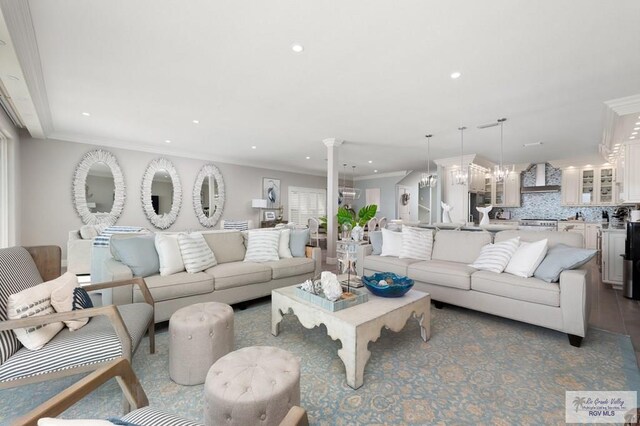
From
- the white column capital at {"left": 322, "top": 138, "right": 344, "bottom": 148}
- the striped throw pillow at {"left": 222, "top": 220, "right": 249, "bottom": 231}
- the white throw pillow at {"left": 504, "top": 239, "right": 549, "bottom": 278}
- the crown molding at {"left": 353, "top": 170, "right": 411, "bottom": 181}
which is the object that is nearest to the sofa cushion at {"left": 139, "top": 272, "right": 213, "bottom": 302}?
the white throw pillow at {"left": 504, "top": 239, "right": 549, "bottom": 278}

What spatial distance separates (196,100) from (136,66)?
0.86 m

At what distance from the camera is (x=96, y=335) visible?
1.60m

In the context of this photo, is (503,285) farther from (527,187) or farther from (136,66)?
(527,187)

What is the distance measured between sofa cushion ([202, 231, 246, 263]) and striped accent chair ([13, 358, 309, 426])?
228cm

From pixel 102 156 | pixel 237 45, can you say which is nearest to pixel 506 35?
pixel 237 45

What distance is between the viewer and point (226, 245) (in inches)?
141

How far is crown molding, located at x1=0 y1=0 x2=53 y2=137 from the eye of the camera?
1872 mm

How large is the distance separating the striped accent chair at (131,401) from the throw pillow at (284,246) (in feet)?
8.45

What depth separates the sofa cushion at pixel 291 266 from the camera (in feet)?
11.3

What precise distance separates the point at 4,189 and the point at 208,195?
11.5 ft

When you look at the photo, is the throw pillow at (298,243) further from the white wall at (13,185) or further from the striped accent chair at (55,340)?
the white wall at (13,185)

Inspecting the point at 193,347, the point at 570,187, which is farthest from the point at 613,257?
the point at 193,347

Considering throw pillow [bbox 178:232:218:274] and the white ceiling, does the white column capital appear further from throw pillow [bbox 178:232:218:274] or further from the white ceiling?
throw pillow [bbox 178:232:218:274]

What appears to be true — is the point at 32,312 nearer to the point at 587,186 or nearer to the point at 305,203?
the point at 305,203
